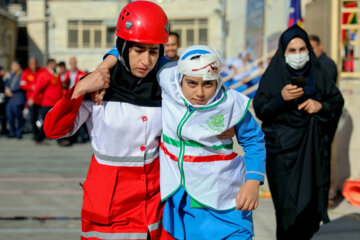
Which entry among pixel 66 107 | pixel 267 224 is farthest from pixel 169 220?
pixel 267 224

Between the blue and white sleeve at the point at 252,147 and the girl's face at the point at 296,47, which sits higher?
the girl's face at the point at 296,47

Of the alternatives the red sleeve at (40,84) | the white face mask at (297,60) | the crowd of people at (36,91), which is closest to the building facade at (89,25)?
the crowd of people at (36,91)

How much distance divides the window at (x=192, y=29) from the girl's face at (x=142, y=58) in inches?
1784

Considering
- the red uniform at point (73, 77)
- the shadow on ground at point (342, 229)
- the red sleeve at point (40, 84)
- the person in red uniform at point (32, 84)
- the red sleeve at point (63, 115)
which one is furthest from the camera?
the person in red uniform at point (32, 84)

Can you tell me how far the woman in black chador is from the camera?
4.65 meters

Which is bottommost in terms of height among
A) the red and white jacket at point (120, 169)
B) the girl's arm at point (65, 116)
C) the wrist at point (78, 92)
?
the red and white jacket at point (120, 169)

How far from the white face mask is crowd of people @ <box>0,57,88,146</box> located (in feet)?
25.1

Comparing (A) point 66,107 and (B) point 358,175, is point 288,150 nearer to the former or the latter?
(A) point 66,107

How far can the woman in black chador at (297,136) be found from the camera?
465 cm

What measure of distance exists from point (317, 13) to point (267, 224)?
11.9 feet

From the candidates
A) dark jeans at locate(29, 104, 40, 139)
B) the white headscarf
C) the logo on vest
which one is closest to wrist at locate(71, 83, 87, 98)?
the white headscarf

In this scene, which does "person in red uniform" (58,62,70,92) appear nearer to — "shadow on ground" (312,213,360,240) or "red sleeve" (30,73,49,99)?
"red sleeve" (30,73,49,99)

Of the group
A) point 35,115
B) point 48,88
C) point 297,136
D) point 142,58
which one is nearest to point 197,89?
point 142,58

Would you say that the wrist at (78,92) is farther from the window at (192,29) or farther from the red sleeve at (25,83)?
the window at (192,29)
